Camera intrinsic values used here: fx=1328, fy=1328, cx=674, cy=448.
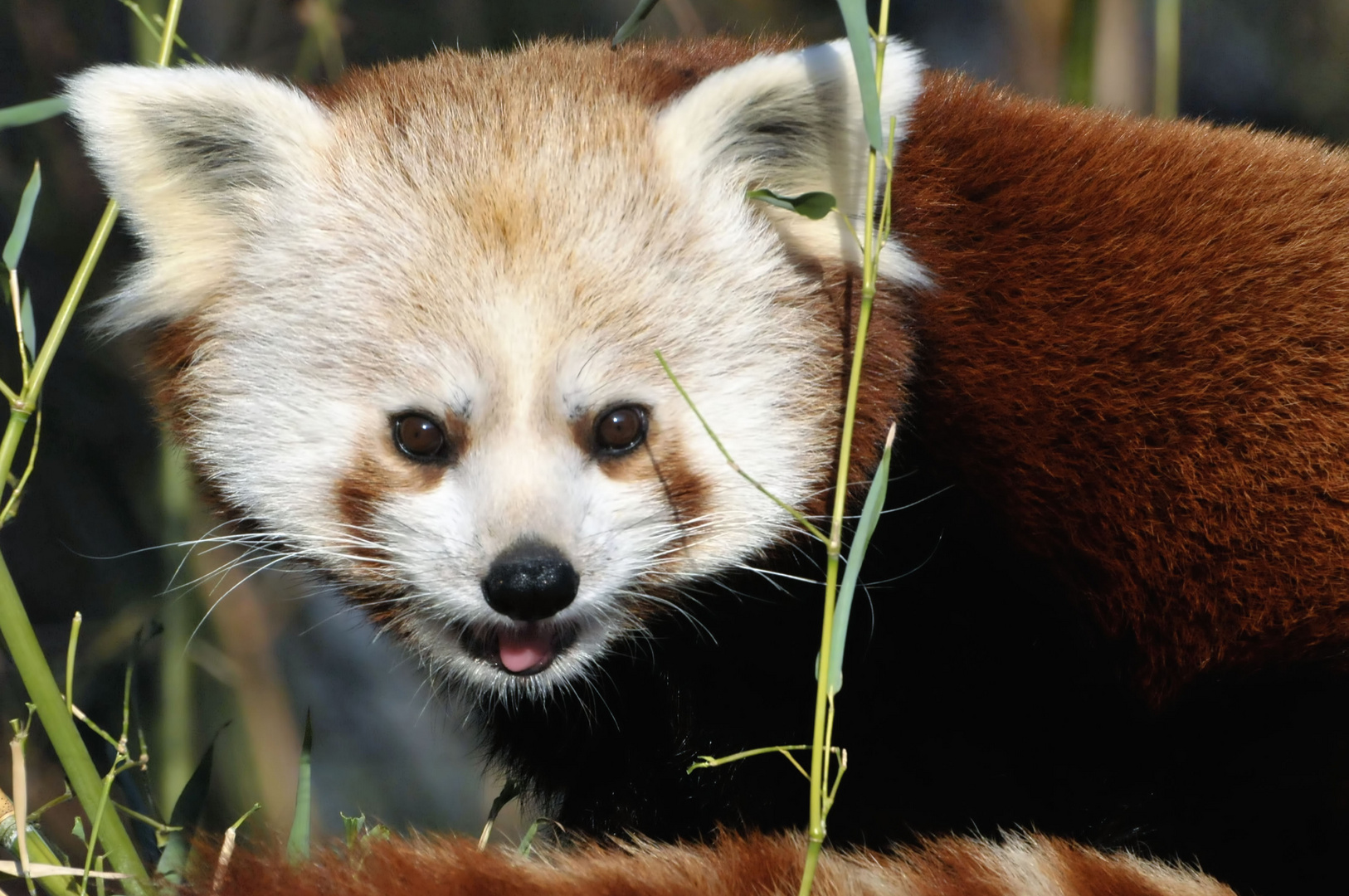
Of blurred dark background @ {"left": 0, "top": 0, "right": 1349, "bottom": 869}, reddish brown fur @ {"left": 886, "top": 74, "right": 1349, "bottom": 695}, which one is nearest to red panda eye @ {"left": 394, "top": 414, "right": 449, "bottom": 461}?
reddish brown fur @ {"left": 886, "top": 74, "right": 1349, "bottom": 695}

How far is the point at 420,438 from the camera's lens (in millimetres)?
1936

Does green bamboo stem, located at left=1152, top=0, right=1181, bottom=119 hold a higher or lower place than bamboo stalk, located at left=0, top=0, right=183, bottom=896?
higher

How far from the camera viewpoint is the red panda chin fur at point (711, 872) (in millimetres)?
1509

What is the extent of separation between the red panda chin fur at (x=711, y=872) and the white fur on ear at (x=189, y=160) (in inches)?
37.2

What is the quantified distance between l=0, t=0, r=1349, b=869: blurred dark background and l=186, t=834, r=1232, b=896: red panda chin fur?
7.21 feet

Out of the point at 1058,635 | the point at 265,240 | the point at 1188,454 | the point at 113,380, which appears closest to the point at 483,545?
the point at 265,240

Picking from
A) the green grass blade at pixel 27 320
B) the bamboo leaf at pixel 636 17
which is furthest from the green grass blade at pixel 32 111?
the bamboo leaf at pixel 636 17

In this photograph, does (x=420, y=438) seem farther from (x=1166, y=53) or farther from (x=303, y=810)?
(x=1166, y=53)

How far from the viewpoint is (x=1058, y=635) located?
6.95 ft

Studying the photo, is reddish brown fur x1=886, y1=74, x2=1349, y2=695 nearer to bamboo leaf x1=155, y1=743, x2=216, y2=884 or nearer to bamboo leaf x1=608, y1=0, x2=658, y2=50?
bamboo leaf x1=608, y1=0, x2=658, y2=50

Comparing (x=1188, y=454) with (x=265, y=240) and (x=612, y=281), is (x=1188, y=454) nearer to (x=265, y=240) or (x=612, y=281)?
(x=612, y=281)

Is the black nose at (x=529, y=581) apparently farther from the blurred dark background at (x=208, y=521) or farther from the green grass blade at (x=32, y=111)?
the blurred dark background at (x=208, y=521)

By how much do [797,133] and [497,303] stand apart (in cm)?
51

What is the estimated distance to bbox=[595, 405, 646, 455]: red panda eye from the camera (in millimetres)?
1938
